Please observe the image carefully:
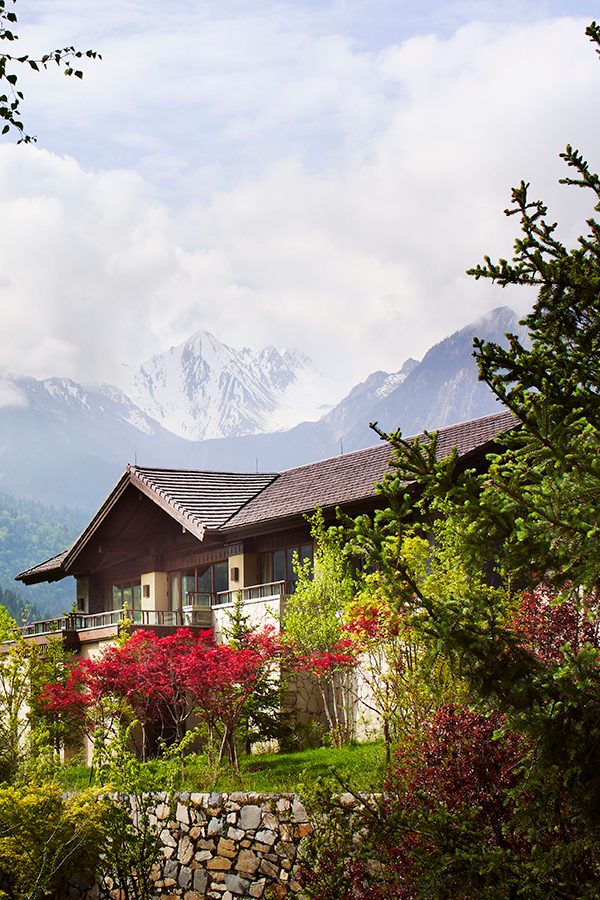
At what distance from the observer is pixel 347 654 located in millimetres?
18328

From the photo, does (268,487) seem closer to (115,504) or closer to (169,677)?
(115,504)

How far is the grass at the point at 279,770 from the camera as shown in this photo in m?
15.0


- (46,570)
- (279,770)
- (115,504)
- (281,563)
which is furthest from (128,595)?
(279,770)

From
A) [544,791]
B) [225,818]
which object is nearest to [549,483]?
[544,791]

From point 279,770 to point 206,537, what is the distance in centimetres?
882

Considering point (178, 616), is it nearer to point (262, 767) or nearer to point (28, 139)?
point (262, 767)

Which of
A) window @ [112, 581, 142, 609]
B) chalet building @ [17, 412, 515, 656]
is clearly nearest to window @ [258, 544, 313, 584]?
chalet building @ [17, 412, 515, 656]

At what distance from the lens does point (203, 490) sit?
28375 mm

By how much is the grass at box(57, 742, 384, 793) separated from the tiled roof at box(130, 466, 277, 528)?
7529 millimetres

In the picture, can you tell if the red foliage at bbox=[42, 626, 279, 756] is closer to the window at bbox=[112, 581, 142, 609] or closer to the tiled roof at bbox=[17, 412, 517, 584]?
the tiled roof at bbox=[17, 412, 517, 584]

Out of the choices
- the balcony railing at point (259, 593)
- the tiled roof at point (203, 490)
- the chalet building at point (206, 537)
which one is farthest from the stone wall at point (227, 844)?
the tiled roof at point (203, 490)

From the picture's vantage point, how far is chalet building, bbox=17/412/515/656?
77.8ft

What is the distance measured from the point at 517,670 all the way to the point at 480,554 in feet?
2.74

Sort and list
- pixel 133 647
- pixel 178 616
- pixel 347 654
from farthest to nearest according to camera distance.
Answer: pixel 178 616 → pixel 133 647 → pixel 347 654
